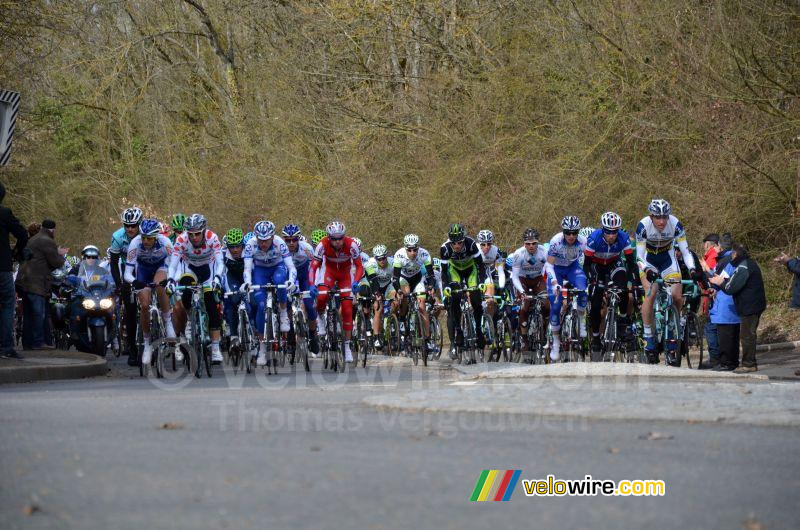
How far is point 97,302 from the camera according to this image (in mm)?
20344

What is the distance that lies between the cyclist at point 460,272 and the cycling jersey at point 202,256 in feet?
11.8

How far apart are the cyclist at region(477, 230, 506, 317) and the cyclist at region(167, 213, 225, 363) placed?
408cm

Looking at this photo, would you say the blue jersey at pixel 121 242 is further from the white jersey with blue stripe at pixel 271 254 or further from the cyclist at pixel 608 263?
the cyclist at pixel 608 263

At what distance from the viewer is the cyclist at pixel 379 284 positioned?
2262 centimetres

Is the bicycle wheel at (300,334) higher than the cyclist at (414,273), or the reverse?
the cyclist at (414,273)

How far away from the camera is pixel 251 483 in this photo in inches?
272

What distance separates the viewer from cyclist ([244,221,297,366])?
671 inches

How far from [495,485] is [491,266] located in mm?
14543

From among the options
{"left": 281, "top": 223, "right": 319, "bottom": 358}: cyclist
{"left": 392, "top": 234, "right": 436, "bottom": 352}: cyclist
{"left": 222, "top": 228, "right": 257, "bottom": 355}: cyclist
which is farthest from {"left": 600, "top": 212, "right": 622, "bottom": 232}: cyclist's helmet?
{"left": 222, "top": 228, "right": 257, "bottom": 355}: cyclist

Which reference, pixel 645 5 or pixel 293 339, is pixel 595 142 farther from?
pixel 293 339

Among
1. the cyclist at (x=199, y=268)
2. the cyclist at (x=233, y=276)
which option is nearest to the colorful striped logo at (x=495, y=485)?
the cyclist at (x=199, y=268)

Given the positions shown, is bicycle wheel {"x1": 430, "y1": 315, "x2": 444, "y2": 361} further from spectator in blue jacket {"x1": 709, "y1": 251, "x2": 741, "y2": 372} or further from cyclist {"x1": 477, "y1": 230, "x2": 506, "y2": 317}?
spectator in blue jacket {"x1": 709, "y1": 251, "x2": 741, "y2": 372}

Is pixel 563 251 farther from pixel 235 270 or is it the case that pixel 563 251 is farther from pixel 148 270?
pixel 148 270

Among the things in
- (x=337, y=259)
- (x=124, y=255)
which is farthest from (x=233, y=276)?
(x=124, y=255)
